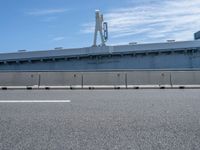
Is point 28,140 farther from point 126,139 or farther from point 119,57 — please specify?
point 119,57

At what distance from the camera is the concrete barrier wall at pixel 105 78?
Result: 2216 cm

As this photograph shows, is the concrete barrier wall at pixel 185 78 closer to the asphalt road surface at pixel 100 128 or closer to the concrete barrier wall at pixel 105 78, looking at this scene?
the concrete barrier wall at pixel 105 78

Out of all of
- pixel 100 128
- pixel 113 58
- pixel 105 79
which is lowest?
pixel 100 128

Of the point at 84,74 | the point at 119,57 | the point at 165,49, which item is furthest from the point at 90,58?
the point at 84,74

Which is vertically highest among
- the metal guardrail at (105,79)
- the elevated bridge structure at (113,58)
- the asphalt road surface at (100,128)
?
the elevated bridge structure at (113,58)

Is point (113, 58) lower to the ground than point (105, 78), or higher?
higher

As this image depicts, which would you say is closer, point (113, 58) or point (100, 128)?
point (100, 128)

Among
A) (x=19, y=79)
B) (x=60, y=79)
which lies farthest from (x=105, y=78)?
(x=19, y=79)

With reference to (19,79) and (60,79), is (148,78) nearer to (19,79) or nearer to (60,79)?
(60,79)

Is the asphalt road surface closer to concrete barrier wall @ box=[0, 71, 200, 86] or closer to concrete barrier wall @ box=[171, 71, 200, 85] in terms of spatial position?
concrete barrier wall @ box=[0, 71, 200, 86]

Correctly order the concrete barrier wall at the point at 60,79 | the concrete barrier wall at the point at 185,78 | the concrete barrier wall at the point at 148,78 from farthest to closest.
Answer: the concrete barrier wall at the point at 60,79 → the concrete barrier wall at the point at 148,78 → the concrete barrier wall at the point at 185,78

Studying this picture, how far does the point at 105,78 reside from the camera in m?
22.5

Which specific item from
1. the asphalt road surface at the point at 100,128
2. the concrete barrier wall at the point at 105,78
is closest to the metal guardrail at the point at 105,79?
the concrete barrier wall at the point at 105,78

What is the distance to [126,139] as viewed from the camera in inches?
Answer: 196
